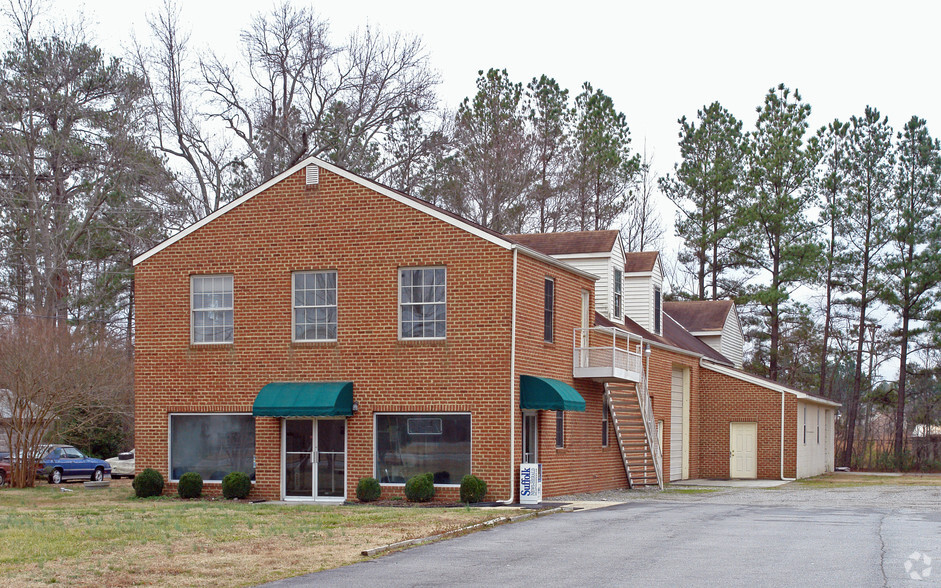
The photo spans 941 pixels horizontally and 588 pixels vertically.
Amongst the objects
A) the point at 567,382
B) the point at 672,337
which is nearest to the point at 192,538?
the point at 567,382

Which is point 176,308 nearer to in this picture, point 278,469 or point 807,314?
point 278,469

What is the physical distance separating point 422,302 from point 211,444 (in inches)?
257

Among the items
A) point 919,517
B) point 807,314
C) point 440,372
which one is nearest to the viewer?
point 919,517

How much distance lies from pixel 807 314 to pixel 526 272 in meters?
34.8

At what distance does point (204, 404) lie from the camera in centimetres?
2711

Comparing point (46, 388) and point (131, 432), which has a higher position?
point (46, 388)

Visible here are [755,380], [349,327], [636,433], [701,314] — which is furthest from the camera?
[701,314]

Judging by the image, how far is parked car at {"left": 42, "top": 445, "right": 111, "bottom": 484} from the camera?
38656 millimetres

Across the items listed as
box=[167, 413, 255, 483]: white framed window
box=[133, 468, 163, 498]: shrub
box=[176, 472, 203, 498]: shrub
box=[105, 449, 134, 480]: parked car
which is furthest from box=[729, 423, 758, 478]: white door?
box=[105, 449, 134, 480]: parked car

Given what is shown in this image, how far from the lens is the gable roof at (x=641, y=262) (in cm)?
3866

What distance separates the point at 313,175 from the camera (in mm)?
26766

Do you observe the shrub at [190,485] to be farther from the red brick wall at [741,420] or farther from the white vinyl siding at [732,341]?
the white vinyl siding at [732,341]

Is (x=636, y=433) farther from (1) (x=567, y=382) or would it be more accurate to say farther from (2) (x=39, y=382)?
(2) (x=39, y=382)

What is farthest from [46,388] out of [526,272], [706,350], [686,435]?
[706,350]
